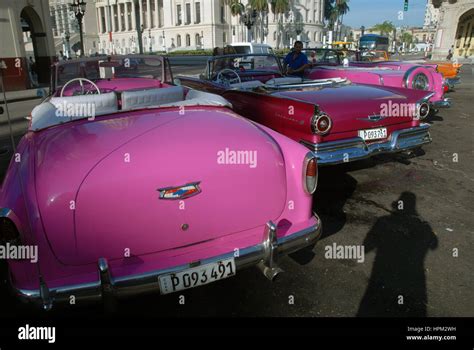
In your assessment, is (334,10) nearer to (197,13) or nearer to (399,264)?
(197,13)

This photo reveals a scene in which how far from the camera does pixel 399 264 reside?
10.5 ft

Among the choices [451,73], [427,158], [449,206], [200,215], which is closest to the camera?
[200,215]

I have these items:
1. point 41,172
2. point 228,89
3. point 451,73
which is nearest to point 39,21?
point 228,89

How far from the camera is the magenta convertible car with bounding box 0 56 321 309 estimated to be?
6.94 feet

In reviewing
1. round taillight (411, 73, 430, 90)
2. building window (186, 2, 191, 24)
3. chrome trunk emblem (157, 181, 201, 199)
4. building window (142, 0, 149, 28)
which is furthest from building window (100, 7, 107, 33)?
chrome trunk emblem (157, 181, 201, 199)

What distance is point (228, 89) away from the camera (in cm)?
586

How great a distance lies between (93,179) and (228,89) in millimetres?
4013

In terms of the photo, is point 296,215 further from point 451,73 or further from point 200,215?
point 451,73

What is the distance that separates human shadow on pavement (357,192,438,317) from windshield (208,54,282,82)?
153 inches

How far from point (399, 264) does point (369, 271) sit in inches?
11.8

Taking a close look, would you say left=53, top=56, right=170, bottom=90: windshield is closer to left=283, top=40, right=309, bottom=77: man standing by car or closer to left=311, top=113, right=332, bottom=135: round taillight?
left=311, top=113, right=332, bottom=135: round taillight

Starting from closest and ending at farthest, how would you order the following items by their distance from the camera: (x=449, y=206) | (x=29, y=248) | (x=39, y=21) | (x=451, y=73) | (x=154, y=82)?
(x=29, y=248) < (x=449, y=206) < (x=154, y=82) < (x=451, y=73) < (x=39, y=21)

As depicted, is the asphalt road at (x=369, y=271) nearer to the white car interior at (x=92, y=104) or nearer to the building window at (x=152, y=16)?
the white car interior at (x=92, y=104)

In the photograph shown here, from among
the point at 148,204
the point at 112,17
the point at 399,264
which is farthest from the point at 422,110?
the point at 112,17
